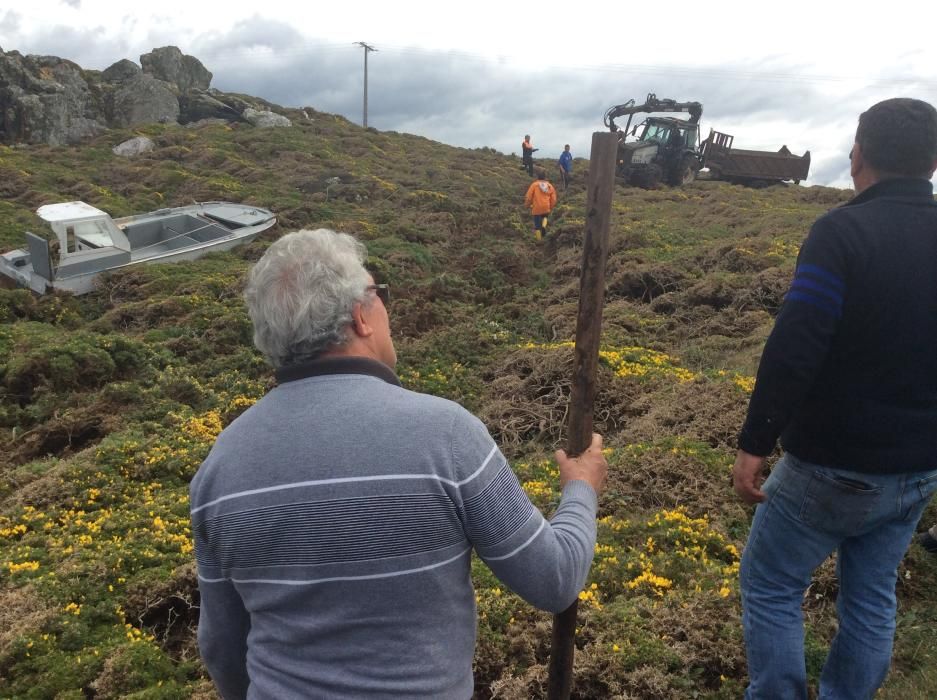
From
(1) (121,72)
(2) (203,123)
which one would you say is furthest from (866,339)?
(1) (121,72)

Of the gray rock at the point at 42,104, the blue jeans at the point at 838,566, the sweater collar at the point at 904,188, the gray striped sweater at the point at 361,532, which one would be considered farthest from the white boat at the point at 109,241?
the gray rock at the point at 42,104

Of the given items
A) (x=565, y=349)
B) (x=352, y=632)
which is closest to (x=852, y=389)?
(x=352, y=632)

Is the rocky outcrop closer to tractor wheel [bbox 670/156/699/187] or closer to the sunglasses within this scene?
tractor wheel [bbox 670/156/699/187]

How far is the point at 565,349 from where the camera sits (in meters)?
8.47

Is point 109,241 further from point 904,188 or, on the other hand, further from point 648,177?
point 648,177

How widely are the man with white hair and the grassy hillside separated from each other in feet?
6.74

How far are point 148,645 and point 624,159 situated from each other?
23.4 meters

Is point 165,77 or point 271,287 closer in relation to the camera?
point 271,287

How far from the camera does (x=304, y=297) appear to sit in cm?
163

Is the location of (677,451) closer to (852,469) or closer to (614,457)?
(614,457)

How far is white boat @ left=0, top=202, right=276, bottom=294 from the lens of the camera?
1152 cm

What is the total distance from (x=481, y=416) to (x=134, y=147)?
83.3 ft

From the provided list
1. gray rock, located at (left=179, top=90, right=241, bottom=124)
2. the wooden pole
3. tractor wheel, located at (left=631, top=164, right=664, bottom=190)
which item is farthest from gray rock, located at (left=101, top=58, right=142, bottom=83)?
the wooden pole

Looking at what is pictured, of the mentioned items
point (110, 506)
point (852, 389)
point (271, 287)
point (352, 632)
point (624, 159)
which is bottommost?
point (110, 506)
